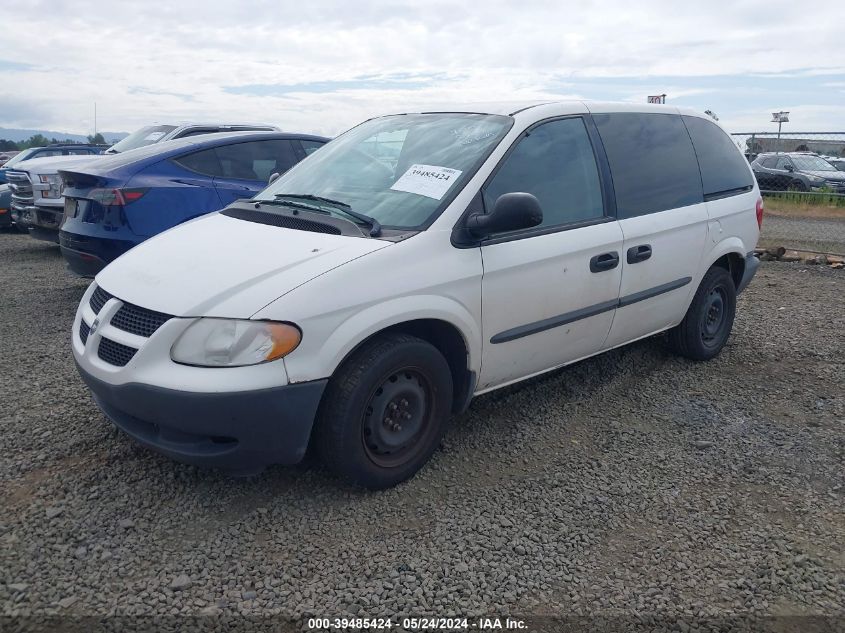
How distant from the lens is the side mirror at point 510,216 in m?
3.27

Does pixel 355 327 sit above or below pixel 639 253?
below

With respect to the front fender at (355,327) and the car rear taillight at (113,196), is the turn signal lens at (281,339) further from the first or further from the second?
the car rear taillight at (113,196)

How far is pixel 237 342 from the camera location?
2820 millimetres

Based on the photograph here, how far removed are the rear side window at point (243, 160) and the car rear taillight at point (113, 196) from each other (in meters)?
0.69

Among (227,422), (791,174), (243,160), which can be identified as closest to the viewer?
(227,422)

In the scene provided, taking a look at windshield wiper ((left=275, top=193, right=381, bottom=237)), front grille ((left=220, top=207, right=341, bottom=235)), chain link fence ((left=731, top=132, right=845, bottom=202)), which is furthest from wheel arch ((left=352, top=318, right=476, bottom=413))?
chain link fence ((left=731, top=132, right=845, bottom=202))

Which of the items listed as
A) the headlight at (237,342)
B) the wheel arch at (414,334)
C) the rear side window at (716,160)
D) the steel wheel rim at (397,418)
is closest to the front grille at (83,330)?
the headlight at (237,342)

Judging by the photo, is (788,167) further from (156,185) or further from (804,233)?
(156,185)

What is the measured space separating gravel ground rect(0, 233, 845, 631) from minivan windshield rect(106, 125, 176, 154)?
6.93 m

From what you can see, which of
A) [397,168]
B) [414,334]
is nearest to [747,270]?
[397,168]

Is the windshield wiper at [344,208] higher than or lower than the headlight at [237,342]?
higher

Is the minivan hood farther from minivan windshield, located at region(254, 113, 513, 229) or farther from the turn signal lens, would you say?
minivan windshield, located at region(254, 113, 513, 229)

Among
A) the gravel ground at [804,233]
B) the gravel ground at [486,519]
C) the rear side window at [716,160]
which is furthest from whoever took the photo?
the gravel ground at [804,233]

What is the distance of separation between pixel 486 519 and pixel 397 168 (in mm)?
1855
